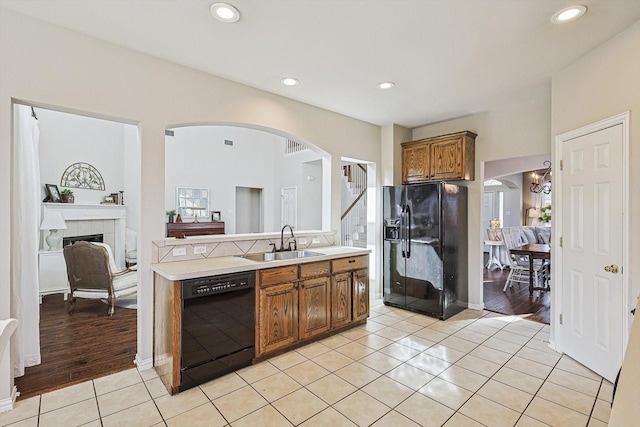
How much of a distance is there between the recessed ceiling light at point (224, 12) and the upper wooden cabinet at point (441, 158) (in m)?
3.17

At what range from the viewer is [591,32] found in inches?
93.7

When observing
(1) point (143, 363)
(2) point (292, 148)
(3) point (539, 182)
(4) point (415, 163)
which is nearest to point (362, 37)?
(4) point (415, 163)

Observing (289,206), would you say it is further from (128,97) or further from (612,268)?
(612,268)

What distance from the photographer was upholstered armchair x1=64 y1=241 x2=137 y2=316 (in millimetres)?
4047

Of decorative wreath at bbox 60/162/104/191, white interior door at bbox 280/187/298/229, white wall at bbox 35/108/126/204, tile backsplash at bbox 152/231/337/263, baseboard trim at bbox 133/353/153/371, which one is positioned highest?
white wall at bbox 35/108/126/204

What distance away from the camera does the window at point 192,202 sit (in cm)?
808

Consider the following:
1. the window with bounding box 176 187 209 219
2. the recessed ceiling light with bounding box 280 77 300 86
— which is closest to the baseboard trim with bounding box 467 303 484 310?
the recessed ceiling light with bounding box 280 77 300 86

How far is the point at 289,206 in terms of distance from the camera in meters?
8.94

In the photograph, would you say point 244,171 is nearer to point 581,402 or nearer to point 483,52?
point 483,52

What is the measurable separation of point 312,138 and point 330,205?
916 millimetres

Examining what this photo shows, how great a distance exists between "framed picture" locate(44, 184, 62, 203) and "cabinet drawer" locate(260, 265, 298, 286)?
492cm

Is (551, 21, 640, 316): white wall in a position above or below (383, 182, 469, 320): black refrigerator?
above

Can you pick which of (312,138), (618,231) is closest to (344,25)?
(312,138)

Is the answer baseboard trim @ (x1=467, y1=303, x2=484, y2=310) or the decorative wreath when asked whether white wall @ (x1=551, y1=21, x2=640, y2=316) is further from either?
the decorative wreath
